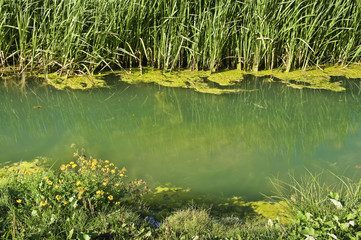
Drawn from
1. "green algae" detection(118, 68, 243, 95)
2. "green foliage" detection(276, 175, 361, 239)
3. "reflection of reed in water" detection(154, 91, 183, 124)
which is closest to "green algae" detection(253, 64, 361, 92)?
"green algae" detection(118, 68, 243, 95)

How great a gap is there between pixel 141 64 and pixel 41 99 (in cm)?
148

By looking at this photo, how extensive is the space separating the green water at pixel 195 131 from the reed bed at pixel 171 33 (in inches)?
19.3

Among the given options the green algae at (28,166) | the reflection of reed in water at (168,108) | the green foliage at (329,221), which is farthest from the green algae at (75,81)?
the green foliage at (329,221)

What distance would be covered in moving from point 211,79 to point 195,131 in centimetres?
145

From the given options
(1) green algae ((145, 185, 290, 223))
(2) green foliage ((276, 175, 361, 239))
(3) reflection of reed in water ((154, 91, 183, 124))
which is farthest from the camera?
(3) reflection of reed in water ((154, 91, 183, 124))

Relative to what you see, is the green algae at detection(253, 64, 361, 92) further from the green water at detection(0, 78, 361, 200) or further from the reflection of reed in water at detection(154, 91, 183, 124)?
the reflection of reed in water at detection(154, 91, 183, 124)

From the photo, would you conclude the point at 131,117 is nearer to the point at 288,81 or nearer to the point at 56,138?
the point at 56,138

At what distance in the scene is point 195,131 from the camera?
12.5ft

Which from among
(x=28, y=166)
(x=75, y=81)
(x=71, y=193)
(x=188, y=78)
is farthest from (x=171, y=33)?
(x=71, y=193)

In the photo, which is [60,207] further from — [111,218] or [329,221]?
[329,221]

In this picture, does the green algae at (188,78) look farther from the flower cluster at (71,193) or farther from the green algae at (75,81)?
the flower cluster at (71,193)

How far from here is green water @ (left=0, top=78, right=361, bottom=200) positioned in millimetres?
3113

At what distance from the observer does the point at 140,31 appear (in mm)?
4996

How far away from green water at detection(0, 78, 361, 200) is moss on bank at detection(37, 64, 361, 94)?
153 mm
